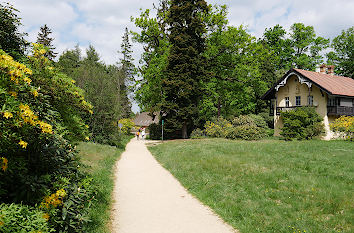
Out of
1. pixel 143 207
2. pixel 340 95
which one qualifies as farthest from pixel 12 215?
pixel 340 95

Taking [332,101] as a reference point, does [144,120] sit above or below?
below

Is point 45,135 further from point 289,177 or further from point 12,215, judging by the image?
point 289,177

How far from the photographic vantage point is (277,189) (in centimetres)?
791

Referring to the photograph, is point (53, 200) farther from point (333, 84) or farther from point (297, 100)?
point (333, 84)

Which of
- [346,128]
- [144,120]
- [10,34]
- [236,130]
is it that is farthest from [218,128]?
[144,120]

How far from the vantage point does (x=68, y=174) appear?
461 centimetres

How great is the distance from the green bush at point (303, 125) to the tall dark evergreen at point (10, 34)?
937 inches

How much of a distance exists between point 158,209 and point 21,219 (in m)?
4.20

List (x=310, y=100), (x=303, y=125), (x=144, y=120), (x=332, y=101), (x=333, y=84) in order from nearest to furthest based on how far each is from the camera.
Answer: (x=303, y=125)
(x=332, y=101)
(x=333, y=84)
(x=310, y=100)
(x=144, y=120)

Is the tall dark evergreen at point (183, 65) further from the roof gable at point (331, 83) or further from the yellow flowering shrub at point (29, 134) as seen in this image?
the yellow flowering shrub at point (29, 134)

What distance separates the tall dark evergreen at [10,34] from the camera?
15.2ft

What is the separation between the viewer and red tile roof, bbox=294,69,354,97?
25234mm

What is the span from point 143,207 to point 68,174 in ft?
10.00

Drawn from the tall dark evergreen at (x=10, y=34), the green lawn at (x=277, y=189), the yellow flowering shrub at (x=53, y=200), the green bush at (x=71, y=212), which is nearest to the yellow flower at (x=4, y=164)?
the yellow flowering shrub at (x=53, y=200)
